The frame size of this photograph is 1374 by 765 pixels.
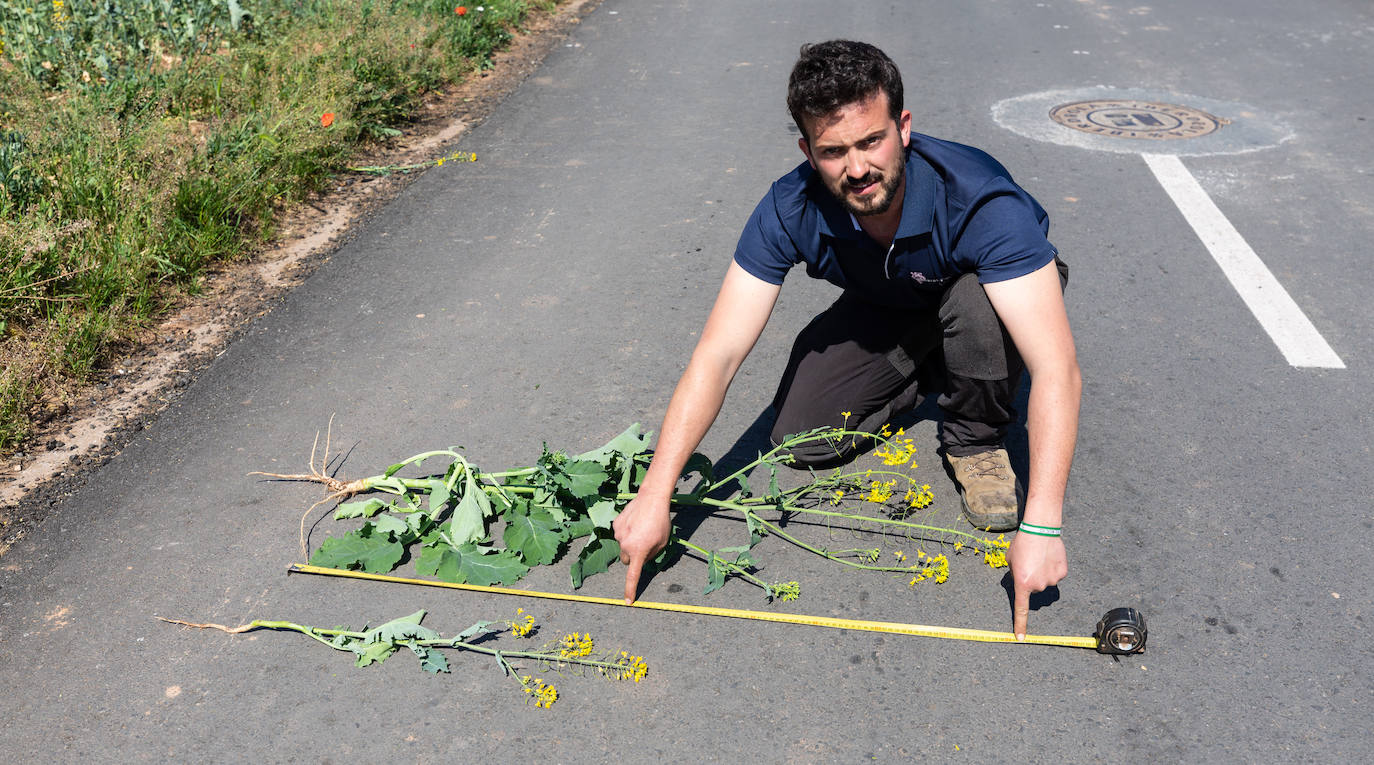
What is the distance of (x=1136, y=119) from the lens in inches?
270

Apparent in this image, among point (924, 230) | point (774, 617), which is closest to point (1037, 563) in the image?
point (774, 617)

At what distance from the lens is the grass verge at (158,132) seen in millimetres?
4199

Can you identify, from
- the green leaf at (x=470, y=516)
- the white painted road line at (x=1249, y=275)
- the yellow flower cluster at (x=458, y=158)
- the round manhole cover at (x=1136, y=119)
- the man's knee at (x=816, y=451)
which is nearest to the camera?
the green leaf at (x=470, y=516)

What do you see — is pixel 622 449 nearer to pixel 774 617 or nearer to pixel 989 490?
pixel 774 617

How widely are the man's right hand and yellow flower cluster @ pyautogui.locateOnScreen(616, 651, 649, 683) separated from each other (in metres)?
0.21

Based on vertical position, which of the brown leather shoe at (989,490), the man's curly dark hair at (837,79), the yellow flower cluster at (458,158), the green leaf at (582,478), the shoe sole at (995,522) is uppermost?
the man's curly dark hair at (837,79)

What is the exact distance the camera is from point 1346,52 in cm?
830

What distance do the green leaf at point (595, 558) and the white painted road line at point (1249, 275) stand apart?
268cm

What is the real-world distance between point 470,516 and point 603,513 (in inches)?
15.2

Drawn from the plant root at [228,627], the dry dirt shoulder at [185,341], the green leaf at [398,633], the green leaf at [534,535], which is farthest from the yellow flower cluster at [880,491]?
the dry dirt shoulder at [185,341]

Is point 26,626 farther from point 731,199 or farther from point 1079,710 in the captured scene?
point 731,199

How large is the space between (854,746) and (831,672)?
0.24m

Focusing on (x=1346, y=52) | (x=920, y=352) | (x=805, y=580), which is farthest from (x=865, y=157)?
(x=1346, y=52)

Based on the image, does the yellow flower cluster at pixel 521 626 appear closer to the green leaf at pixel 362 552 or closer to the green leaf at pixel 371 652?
the green leaf at pixel 371 652
